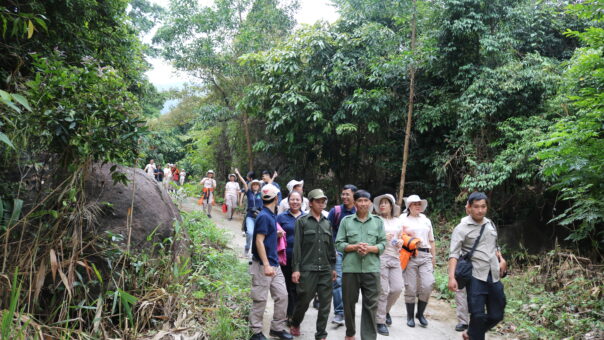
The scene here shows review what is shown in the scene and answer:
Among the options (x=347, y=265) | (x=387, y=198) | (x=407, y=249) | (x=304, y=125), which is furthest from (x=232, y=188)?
(x=347, y=265)

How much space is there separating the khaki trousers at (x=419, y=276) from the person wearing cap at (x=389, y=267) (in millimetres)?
233

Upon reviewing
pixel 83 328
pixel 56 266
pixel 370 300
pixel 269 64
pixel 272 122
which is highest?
pixel 269 64

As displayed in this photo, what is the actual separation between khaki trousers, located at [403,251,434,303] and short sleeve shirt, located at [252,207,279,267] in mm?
2162

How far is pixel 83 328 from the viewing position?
3.95m

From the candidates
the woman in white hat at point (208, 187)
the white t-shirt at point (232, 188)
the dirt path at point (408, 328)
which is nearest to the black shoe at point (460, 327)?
the dirt path at point (408, 328)

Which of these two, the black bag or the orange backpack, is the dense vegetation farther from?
the black bag

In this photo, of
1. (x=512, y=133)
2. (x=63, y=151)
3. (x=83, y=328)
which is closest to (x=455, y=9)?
(x=512, y=133)

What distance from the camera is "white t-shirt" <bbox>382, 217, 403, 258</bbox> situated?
5.60 metres

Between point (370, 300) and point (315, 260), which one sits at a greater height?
point (315, 260)

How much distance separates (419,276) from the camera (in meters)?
5.75

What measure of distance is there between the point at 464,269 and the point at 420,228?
1.60 metres

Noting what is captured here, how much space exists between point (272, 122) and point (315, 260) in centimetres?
972

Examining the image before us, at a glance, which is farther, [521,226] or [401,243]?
[521,226]

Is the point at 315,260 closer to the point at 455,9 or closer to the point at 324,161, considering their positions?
the point at 455,9
